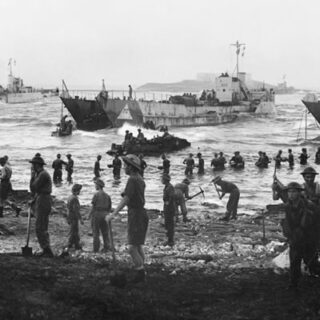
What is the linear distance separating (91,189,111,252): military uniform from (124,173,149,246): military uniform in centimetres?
306

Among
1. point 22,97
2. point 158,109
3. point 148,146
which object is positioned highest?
point 22,97

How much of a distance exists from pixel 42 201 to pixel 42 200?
0.05ft

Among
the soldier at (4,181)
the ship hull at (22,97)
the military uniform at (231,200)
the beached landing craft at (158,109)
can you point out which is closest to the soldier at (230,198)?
the military uniform at (231,200)

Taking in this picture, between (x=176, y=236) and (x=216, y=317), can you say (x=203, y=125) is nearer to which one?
(x=176, y=236)

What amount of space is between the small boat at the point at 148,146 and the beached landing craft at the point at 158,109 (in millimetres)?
13991

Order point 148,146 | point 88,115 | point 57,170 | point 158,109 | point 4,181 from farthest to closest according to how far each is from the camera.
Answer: point 88,115 → point 158,109 → point 148,146 → point 57,170 → point 4,181

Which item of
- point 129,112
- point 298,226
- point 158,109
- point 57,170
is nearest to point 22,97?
point 129,112

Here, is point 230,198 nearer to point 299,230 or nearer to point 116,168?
point 299,230

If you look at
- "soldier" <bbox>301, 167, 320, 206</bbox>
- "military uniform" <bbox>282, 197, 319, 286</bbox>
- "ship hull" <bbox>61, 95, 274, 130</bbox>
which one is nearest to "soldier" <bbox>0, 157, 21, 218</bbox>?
"soldier" <bbox>301, 167, 320, 206</bbox>

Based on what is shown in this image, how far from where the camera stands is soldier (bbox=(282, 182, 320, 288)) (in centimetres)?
647

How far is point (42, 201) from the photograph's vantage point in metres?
8.41

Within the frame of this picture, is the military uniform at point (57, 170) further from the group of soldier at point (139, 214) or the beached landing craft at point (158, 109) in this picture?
the beached landing craft at point (158, 109)

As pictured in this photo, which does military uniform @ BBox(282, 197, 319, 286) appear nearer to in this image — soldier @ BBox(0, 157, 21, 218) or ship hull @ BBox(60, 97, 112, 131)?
soldier @ BBox(0, 157, 21, 218)

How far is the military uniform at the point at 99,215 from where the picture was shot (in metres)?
9.96
